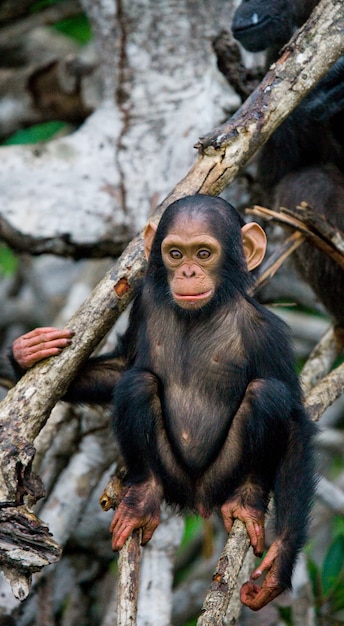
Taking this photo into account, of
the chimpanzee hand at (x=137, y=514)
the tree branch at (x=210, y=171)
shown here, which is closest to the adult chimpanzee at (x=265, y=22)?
the tree branch at (x=210, y=171)

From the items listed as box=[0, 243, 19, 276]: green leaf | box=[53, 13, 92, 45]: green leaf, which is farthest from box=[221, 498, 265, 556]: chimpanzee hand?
box=[53, 13, 92, 45]: green leaf

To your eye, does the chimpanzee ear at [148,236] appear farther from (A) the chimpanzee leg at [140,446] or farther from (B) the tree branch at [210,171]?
(A) the chimpanzee leg at [140,446]

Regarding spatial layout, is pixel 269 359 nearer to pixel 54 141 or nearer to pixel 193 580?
pixel 54 141

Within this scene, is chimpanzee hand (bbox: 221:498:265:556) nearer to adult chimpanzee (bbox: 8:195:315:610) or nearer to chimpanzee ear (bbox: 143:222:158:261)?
adult chimpanzee (bbox: 8:195:315:610)

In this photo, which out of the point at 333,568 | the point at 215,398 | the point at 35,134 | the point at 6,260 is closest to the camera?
the point at 215,398

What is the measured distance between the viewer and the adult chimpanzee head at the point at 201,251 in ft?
11.4

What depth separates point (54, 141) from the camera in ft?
18.9

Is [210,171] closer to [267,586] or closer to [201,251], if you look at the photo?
[201,251]

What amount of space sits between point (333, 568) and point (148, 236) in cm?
272

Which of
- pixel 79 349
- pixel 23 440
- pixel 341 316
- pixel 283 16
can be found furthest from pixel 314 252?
pixel 23 440

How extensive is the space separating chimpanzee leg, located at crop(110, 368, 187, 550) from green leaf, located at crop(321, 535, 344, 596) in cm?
229

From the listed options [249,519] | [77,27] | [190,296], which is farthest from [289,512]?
[77,27]

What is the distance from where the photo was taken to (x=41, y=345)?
3.51 m

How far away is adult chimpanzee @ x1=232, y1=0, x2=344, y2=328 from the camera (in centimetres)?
486
